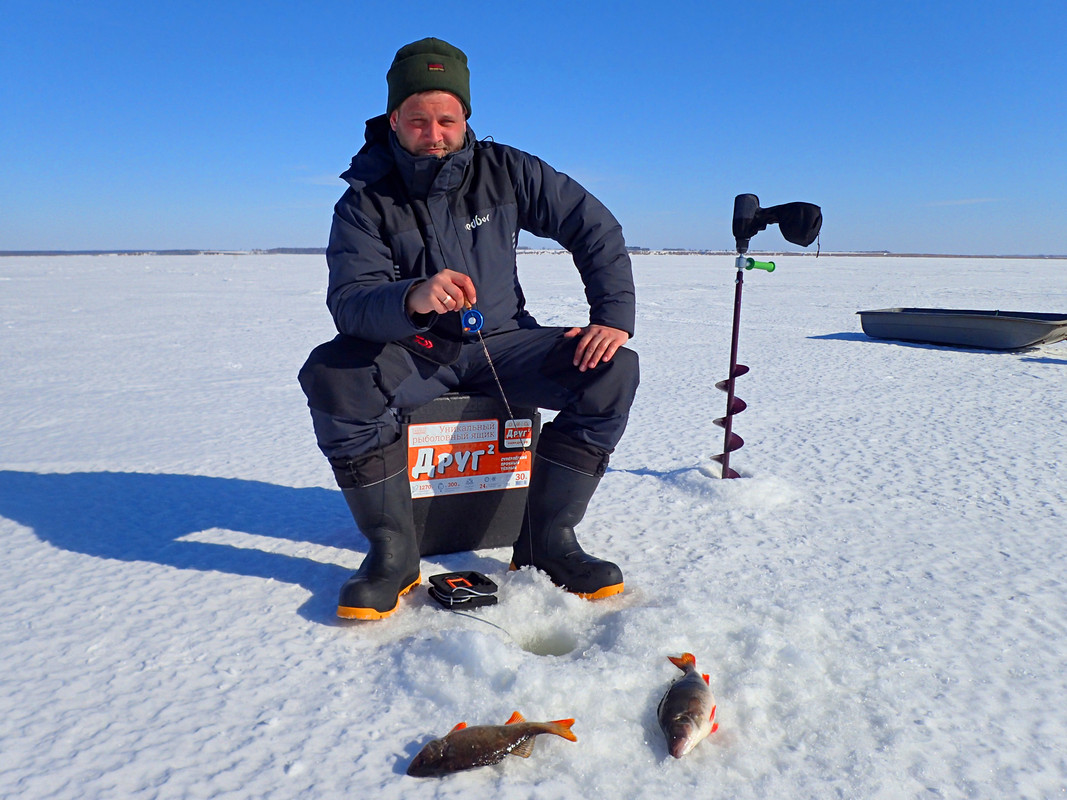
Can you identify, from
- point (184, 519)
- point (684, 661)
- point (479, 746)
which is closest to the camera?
point (479, 746)

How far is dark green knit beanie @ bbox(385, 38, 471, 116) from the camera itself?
6.45ft

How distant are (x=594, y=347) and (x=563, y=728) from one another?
1008 mm

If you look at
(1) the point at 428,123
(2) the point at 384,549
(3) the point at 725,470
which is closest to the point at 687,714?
(2) the point at 384,549

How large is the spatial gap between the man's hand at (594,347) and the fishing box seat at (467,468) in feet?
1.18

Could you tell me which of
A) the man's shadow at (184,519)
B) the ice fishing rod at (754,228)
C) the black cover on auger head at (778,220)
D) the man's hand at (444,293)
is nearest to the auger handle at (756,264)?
the ice fishing rod at (754,228)

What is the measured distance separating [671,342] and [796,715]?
6.74 metres

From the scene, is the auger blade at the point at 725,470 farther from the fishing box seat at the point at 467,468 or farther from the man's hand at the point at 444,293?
the man's hand at the point at 444,293

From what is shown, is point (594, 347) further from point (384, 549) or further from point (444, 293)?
point (384, 549)

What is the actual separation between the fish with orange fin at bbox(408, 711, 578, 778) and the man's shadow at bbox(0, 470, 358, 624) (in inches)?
26.4

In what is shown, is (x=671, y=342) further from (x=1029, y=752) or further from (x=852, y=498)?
(x=1029, y=752)

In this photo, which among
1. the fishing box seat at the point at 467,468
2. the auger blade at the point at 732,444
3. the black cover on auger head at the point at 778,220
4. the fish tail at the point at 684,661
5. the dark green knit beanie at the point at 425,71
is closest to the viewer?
the fish tail at the point at 684,661

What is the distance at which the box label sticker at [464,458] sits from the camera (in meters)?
2.20

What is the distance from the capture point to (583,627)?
1829 mm

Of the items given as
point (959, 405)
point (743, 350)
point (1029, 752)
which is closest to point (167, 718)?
point (1029, 752)
